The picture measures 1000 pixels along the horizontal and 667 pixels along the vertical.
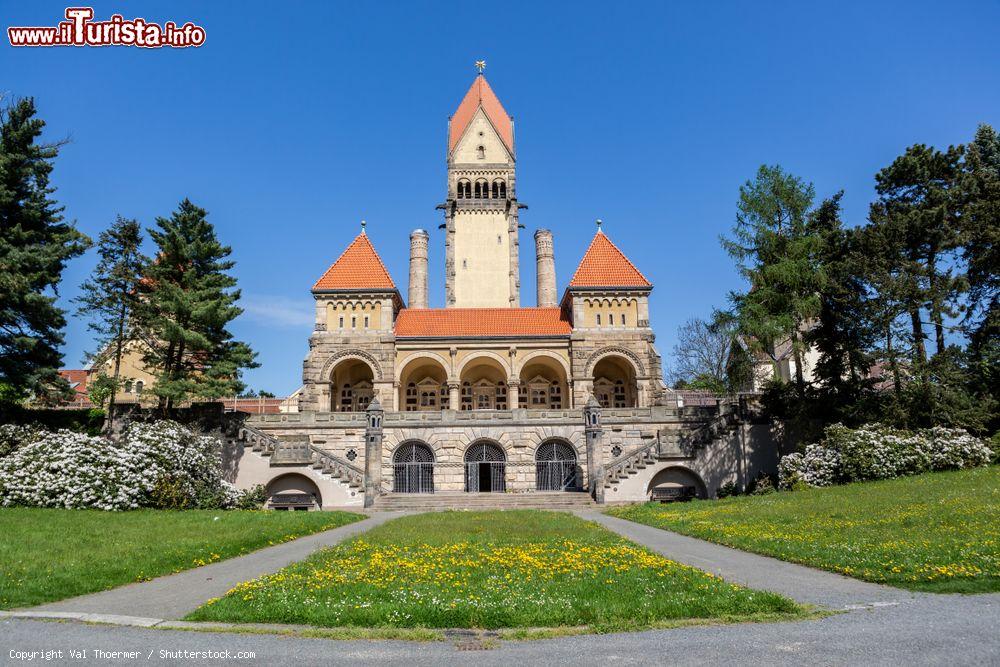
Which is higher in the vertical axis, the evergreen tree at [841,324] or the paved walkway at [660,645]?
the evergreen tree at [841,324]

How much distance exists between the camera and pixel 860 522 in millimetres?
14555

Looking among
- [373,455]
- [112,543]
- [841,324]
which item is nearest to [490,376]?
[373,455]

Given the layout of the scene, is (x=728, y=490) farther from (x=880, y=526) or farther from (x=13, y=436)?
(x=13, y=436)

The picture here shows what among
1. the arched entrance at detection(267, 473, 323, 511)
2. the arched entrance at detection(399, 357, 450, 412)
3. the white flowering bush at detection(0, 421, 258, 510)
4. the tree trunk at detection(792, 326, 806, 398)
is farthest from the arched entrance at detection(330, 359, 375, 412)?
the tree trunk at detection(792, 326, 806, 398)

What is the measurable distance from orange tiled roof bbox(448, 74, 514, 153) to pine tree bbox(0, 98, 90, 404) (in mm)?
33350

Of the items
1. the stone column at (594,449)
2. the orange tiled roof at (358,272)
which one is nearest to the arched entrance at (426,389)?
the orange tiled roof at (358,272)

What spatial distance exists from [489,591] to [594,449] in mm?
21851

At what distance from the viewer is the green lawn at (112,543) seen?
9367mm

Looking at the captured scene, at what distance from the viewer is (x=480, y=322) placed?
41.0m

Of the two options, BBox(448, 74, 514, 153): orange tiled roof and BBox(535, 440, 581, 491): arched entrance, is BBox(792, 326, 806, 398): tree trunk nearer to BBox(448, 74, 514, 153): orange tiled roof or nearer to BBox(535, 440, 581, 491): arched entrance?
BBox(535, 440, 581, 491): arched entrance

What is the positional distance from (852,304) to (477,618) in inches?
950

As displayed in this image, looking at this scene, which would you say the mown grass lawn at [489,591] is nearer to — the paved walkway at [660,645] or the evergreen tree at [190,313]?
the paved walkway at [660,645]

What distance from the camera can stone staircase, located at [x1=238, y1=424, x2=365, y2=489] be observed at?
28.1 metres

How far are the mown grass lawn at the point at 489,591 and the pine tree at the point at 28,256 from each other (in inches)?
770
